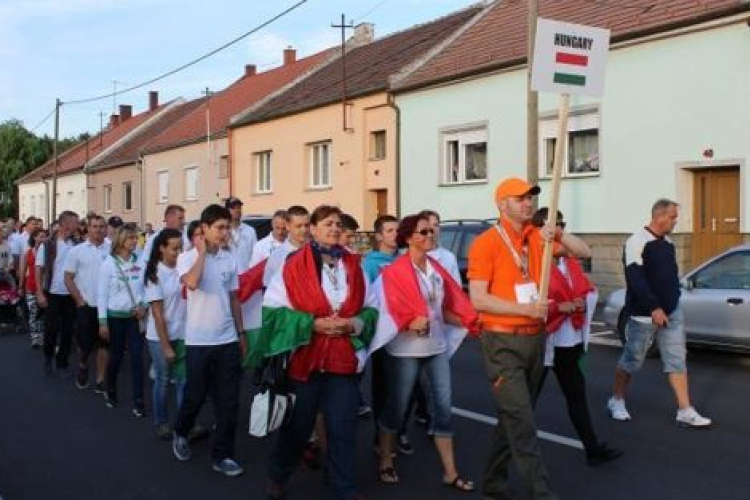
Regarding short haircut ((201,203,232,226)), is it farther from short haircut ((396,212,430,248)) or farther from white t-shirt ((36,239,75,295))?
white t-shirt ((36,239,75,295))

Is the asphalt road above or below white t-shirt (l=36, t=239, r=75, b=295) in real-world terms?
below

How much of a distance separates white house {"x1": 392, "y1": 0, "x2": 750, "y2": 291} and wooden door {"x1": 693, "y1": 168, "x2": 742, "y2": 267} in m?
0.02

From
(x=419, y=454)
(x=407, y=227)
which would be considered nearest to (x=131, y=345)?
(x=419, y=454)

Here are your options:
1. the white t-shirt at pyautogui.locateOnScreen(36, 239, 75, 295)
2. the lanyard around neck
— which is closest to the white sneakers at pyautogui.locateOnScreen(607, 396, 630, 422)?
the lanyard around neck

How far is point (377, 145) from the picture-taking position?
26.7 meters

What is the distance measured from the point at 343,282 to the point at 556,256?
1663mm

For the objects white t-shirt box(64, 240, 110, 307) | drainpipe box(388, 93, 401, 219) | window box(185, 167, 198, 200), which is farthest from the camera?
window box(185, 167, 198, 200)

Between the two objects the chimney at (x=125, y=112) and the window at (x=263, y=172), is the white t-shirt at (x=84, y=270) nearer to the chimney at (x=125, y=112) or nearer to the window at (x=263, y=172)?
the window at (x=263, y=172)

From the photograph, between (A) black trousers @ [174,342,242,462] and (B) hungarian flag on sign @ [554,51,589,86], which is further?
(A) black trousers @ [174,342,242,462]

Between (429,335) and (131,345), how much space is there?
3.68 m

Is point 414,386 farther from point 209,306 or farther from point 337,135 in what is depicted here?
point 337,135

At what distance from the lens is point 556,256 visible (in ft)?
20.9

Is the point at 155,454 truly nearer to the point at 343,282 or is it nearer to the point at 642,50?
the point at 343,282

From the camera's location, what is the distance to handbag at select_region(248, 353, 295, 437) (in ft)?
17.8
